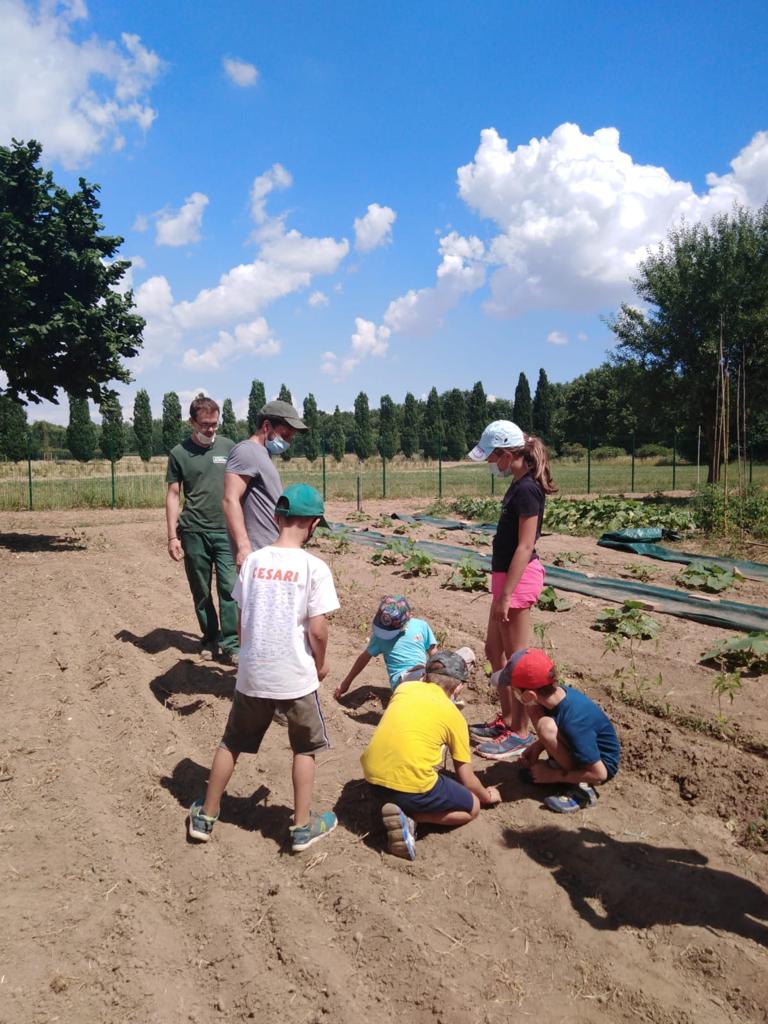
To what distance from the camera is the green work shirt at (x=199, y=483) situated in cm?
523

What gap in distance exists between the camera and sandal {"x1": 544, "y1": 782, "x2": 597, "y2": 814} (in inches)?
136

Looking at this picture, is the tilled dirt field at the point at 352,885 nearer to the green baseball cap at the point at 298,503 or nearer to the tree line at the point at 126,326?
the green baseball cap at the point at 298,503

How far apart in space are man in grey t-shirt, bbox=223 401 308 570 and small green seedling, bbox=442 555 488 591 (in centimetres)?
410

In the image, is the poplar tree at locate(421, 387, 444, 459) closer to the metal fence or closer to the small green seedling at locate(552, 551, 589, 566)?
the metal fence

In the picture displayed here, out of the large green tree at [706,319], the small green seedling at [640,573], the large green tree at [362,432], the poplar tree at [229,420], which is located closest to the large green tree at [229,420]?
the poplar tree at [229,420]

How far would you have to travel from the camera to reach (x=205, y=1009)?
7.36ft

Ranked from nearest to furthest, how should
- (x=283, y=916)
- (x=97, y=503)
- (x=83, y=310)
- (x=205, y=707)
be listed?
(x=283, y=916) < (x=205, y=707) < (x=83, y=310) < (x=97, y=503)

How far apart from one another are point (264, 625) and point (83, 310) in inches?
381

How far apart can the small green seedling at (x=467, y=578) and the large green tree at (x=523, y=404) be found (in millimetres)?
51909

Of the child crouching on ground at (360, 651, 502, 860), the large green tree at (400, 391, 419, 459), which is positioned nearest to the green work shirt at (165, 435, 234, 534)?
the child crouching on ground at (360, 651, 502, 860)

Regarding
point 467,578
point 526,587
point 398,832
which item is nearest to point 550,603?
point 467,578

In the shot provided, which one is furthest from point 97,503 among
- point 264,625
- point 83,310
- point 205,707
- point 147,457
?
point 147,457

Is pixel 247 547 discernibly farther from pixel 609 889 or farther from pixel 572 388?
pixel 572 388

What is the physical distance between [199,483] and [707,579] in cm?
619
